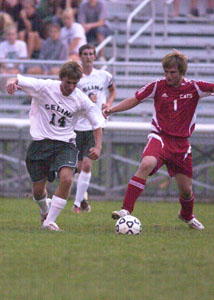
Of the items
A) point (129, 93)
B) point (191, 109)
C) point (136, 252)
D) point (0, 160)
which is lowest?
point (0, 160)

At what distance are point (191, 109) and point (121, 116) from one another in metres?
5.83

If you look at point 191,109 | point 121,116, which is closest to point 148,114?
point 121,116

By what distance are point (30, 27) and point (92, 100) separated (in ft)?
21.1

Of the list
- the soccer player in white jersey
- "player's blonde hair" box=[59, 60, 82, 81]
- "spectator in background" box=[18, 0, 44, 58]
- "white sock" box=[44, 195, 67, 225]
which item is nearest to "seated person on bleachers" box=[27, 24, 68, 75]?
"spectator in background" box=[18, 0, 44, 58]

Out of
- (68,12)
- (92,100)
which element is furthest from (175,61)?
(68,12)

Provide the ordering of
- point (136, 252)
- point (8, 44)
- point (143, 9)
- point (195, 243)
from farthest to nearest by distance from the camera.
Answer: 1. point (143, 9)
2. point (8, 44)
3. point (195, 243)
4. point (136, 252)

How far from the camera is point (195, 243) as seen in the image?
A: 804cm

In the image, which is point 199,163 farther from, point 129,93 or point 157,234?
point 157,234

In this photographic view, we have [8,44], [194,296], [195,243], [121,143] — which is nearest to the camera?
[194,296]

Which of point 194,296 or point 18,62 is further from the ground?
point 194,296

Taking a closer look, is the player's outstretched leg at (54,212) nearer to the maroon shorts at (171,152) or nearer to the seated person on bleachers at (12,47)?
the maroon shorts at (171,152)

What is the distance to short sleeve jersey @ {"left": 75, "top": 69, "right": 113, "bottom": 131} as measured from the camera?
468 inches

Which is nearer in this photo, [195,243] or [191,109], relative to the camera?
[195,243]

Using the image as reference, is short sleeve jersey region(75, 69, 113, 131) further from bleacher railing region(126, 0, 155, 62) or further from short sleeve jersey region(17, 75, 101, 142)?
bleacher railing region(126, 0, 155, 62)
